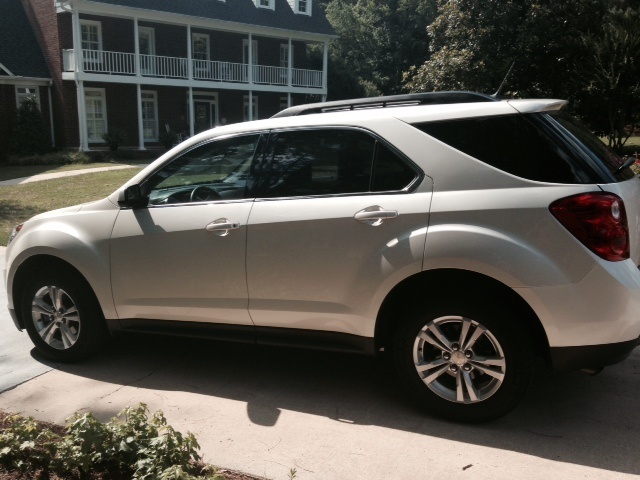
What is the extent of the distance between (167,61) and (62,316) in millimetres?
25957

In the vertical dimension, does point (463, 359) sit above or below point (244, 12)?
below

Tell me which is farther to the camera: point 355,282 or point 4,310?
point 4,310

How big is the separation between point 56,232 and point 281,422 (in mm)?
2240

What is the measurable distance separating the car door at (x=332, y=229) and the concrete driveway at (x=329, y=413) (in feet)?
1.83

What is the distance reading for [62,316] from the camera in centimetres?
472

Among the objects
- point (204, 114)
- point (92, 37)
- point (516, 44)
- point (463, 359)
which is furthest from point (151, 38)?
point (463, 359)

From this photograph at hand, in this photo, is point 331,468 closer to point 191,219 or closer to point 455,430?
point 455,430

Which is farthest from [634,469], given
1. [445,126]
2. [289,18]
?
[289,18]

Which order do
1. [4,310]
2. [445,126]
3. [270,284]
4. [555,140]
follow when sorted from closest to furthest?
[555,140]
[445,126]
[270,284]
[4,310]

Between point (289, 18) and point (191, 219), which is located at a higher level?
point (289, 18)

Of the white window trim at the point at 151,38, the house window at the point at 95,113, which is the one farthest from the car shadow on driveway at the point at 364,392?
the white window trim at the point at 151,38

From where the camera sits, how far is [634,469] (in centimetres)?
318

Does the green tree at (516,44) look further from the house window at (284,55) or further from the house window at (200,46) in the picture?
the house window at (284,55)

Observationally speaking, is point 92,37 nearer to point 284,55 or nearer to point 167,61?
point 167,61
